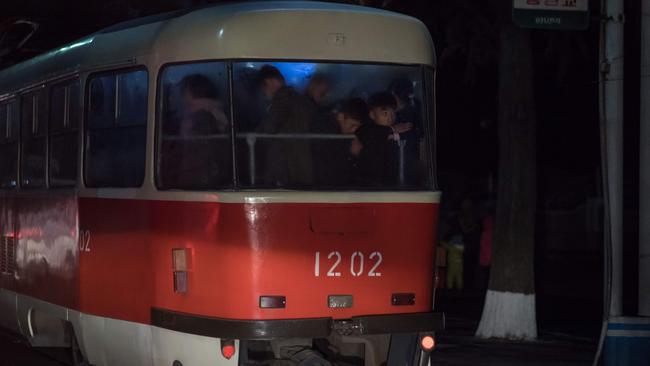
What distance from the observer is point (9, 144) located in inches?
571

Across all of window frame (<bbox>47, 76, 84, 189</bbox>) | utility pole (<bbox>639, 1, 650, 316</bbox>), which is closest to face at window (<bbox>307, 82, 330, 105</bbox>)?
window frame (<bbox>47, 76, 84, 189</bbox>)

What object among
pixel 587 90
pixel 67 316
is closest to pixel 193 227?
pixel 67 316

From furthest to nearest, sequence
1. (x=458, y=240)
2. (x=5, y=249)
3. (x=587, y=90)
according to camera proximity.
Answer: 1. (x=587, y=90)
2. (x=458, y=240)
3. (x=5, y=249)

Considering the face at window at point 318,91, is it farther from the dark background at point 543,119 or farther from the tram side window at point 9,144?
the tram side window at point 9,144

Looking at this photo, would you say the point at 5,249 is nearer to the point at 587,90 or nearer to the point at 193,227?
the point at 193,227

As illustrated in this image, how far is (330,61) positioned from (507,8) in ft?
22.3

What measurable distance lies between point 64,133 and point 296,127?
3051 millimetres

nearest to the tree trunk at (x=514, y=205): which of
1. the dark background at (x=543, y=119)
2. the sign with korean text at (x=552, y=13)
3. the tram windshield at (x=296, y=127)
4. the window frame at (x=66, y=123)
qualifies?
the dark background at (x=543, y=119)

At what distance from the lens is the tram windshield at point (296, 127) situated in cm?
988

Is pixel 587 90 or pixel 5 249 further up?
pixel 587 90

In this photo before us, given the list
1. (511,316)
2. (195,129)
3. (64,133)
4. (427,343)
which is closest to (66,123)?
(64,133)

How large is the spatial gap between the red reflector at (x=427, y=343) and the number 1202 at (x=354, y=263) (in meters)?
0.65

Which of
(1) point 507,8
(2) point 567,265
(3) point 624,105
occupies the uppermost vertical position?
(1) point 507,8

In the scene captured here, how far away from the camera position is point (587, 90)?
33.9 meters
